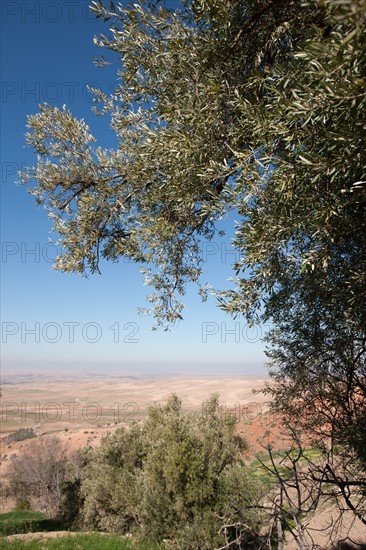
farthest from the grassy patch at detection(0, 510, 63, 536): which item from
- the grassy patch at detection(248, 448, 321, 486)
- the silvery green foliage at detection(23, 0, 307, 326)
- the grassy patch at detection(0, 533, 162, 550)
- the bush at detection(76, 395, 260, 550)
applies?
the silvery green foliage at detection(23, 0, 307, 326)

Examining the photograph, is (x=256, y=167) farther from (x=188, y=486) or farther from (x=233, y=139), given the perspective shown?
(x=188, y=486)

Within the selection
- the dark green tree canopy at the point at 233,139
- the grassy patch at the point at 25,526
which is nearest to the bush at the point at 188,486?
the grassy patch at the point at 25,526

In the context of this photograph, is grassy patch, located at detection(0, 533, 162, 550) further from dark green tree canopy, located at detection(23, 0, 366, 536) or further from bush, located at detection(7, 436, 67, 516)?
bush, located at detection(7, 436, 67, 516)

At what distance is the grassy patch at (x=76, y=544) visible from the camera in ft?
45.1

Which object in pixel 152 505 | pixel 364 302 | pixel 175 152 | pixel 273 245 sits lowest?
pixel 152 505

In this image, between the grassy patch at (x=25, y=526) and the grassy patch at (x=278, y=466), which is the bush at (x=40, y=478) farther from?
the grassy patch at (x=278, y=466)

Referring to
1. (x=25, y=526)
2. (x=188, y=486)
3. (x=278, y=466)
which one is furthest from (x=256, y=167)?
(x=25, y=526)

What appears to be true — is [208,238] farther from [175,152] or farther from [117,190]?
[175,152]

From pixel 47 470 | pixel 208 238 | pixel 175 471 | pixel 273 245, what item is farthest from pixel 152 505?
pixel 47 470

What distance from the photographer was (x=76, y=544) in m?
14.5

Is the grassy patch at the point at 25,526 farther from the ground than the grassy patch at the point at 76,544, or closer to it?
closer to it

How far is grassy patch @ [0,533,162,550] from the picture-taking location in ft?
45.1

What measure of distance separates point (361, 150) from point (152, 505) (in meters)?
15.6

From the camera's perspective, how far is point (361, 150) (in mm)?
2791
